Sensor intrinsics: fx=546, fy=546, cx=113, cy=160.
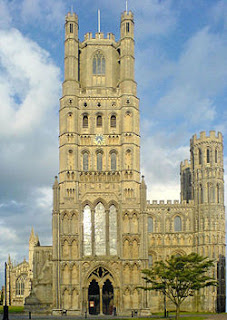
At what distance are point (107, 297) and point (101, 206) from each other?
12.8 metres

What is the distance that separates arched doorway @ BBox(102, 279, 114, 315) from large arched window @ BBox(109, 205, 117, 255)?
4466 mm

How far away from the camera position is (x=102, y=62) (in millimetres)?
85750

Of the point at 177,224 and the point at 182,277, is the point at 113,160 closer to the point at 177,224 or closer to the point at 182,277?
the point at 177,224

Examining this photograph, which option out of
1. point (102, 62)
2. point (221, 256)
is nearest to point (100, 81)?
point (102, 62)

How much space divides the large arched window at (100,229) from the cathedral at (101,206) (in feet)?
0.47

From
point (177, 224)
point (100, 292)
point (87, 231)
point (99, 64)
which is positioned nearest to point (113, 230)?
point (87, 231)

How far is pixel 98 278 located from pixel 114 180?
14.1 m

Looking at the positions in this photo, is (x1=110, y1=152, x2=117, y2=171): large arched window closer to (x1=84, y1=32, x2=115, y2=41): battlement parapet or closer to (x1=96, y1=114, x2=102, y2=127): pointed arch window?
(x1=96, y1=114, x2=102, y2=127): pointed arch window

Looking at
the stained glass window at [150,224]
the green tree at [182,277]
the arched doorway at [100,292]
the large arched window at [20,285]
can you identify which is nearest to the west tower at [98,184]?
the arched doorway at [100,292]

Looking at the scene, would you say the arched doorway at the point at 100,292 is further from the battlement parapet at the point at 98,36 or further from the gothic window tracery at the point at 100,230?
the battlement parapet at the point at 98,36

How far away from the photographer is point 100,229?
77.7 meters

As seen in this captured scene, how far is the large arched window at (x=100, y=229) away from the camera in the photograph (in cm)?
7712

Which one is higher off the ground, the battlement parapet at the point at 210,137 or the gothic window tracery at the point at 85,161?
the battlement parapet at the point at 210,137

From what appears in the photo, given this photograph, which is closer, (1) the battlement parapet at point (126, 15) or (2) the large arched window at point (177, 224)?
(1) the battlement parapet at point (126, 15)
